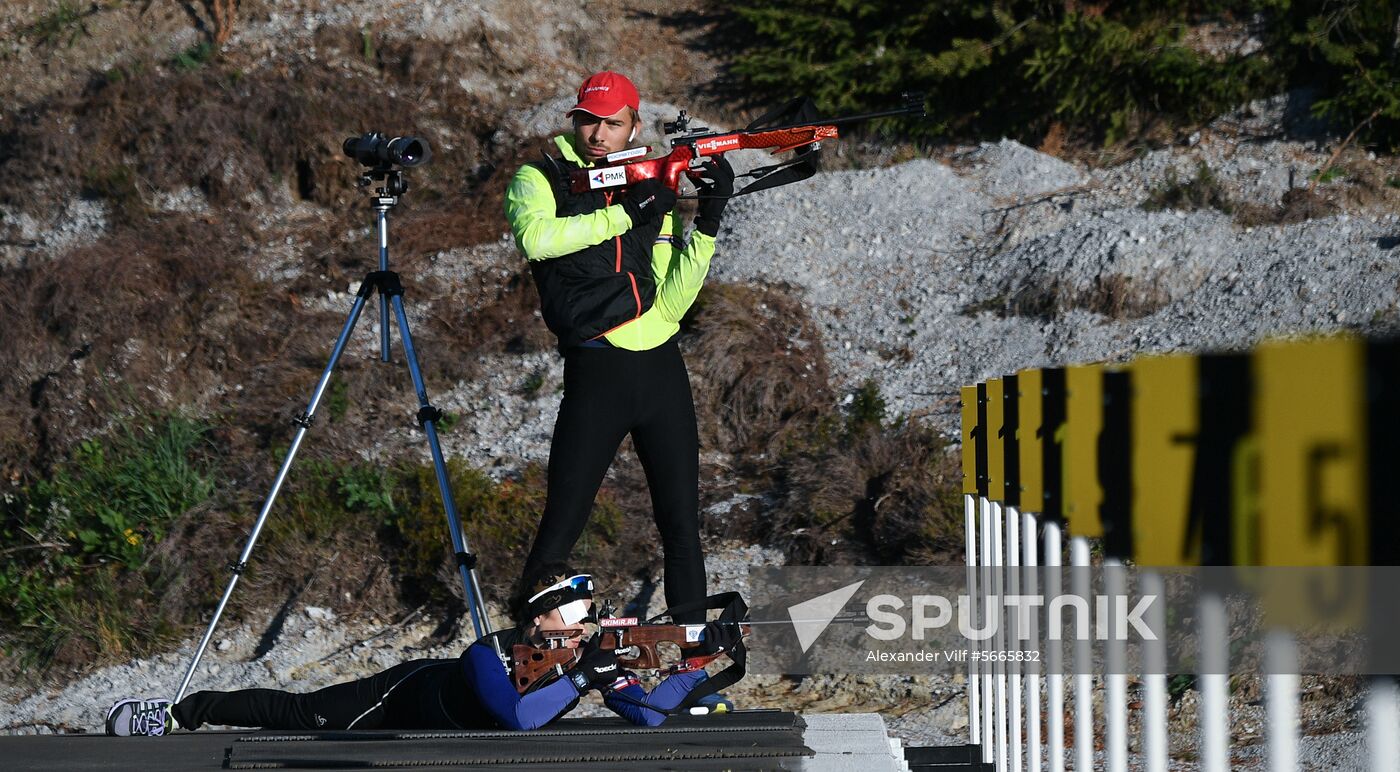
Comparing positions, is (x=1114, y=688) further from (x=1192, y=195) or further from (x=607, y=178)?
(x=1192, y=195)

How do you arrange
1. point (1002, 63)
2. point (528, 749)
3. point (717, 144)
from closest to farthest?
point (528, 749)
point (717, 144)
point (1002, 63)

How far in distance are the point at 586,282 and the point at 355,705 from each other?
1453mm

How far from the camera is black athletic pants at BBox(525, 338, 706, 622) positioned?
13.6 ft

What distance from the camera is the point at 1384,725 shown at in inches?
65.4

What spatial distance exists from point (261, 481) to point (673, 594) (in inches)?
168

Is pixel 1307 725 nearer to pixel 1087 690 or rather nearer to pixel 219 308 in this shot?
pixel 1087 690

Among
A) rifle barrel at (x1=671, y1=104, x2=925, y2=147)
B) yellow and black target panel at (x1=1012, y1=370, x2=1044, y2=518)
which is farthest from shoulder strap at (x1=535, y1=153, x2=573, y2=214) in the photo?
yellow and black target panel at (x1=1012, y1=370, x2=1044, y2=518)

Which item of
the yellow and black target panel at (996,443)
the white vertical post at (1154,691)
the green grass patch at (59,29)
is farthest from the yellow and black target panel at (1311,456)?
the green grass patch at (59,29)

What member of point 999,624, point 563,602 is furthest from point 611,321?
point 999,624

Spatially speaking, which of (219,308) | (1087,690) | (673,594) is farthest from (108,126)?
(1087,690)

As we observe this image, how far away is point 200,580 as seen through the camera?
23.6 feet

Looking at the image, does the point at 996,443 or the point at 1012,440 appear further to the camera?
the point at 996,443

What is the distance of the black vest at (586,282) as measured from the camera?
421 cm

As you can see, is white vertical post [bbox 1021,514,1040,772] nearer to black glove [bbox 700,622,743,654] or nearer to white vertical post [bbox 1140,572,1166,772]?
white vertical post [bbox 1140,572,1166,772]
